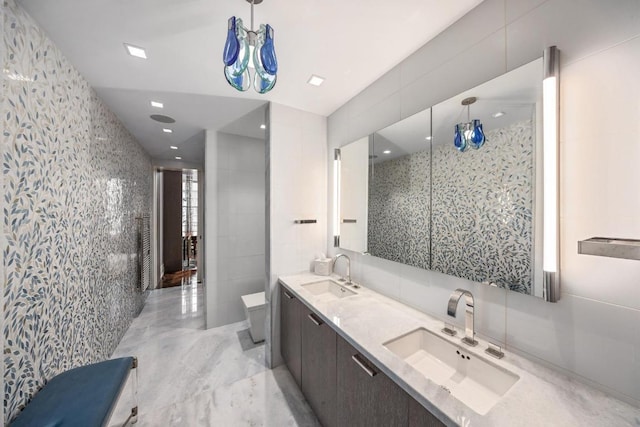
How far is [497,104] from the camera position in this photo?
1090 mm

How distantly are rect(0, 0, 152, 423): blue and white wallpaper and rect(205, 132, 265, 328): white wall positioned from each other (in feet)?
3.32

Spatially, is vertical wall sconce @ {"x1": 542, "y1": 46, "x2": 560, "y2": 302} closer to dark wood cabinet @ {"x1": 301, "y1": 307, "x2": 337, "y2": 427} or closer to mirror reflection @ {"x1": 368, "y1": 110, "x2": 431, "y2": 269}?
mirror reflection @ {"x1": 368, "y1": 110, "x2": 431, "y2": 269}

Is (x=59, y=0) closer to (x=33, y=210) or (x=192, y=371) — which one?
(x=33, y=210)

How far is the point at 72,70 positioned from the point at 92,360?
2.30 meters

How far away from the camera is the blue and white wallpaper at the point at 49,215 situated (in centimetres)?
108

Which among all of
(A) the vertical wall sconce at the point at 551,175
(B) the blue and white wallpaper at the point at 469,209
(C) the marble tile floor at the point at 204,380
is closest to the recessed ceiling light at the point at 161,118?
(B) the blue and white wallpaper at the point at 469,209

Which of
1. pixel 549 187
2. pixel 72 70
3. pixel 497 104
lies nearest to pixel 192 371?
pixel 72 70

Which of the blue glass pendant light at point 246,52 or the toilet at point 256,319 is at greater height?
the blue glass pendant light at point 246,52

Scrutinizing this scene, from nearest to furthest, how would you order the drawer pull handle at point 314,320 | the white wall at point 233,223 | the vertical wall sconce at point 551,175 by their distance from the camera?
the vertical wall sconce at point 551,175
the drawer pull handle at point 314,320
the white wall at point 233,223

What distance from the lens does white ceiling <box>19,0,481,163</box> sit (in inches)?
46.6

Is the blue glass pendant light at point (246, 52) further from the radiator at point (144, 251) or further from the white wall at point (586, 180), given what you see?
the radiator at point (144, 251)

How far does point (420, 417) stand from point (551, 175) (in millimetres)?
1073

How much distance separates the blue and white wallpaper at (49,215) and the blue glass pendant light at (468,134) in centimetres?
226

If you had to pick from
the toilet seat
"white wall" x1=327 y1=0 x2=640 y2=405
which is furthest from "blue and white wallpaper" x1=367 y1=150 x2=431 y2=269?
the toilet seat
